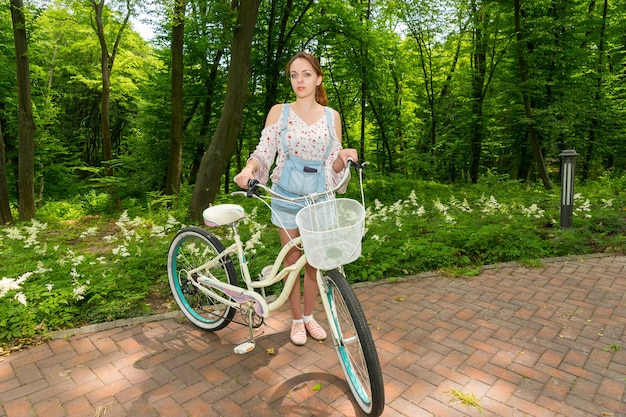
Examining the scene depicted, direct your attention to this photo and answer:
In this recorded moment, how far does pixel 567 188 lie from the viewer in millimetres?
6633

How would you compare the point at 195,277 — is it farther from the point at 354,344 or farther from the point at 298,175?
the point at 354,344

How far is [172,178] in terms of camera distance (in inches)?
431

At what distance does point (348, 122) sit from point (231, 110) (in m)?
10.9

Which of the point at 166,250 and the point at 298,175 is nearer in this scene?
the point at 298,175

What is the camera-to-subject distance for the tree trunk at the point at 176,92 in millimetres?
9844

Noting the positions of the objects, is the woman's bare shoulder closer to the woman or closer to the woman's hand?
the woman

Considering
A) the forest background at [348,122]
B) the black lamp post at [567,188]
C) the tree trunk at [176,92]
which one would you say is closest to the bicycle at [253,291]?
the forest background at [348,122]

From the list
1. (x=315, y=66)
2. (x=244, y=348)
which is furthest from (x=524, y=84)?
(x=244, y=348)

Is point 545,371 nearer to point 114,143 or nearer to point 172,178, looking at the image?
point 172,178

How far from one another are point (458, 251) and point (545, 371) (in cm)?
277

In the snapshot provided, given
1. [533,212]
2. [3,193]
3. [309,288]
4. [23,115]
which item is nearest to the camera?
[309,288]

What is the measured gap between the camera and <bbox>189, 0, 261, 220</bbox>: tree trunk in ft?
25.1

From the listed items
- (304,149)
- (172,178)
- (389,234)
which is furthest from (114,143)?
(304,149)

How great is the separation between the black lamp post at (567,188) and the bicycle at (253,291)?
5159 millimetres
